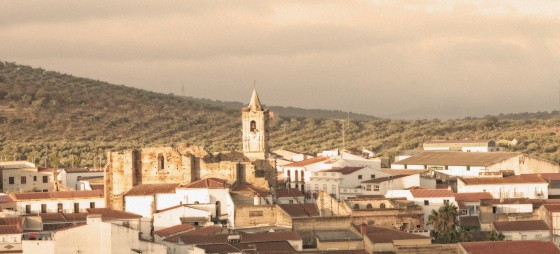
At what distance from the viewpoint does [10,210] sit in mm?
64562

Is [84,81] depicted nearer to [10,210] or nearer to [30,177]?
[30,177]

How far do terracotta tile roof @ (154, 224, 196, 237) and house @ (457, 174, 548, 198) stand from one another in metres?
17.6

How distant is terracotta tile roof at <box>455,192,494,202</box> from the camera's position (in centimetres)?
6725

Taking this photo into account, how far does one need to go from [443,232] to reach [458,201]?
269 inches

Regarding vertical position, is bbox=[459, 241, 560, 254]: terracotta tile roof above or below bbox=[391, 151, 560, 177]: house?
below

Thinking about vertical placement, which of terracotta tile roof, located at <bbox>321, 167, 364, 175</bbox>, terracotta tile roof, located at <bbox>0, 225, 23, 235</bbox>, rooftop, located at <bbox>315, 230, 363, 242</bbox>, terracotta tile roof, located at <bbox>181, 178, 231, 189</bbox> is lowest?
rooftop, located at <bbox>315, 230, 363, 242</bbox>

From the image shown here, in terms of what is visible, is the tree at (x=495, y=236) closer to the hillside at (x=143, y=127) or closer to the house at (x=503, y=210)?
the house at (x=503, y=210)

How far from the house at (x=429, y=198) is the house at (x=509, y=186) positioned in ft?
16.3

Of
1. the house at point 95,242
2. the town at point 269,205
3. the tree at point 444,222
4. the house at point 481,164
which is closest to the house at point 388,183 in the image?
the town at point 269,205

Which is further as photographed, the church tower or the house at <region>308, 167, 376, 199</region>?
the church tower

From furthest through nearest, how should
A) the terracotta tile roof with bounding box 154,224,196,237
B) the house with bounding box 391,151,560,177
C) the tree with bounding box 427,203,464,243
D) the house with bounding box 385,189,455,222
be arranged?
the house with bounding box 391,151,560,177 → the house with bounding box 385,189,455,222 → the tree with bounding box 427,203,464,243 → the terracotta tile roof with bounding box 154,224,196,237

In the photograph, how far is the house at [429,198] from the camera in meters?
65.1

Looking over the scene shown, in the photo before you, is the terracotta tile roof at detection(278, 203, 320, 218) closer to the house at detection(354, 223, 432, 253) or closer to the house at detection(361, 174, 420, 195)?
the house at detection(354, 223, 432, 253)

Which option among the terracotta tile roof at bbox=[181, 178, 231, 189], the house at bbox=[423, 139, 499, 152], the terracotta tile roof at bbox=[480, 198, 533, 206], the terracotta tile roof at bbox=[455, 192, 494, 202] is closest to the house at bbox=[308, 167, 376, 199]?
the terracotta tile roof at bbox=[455, 192, 494, 202]
